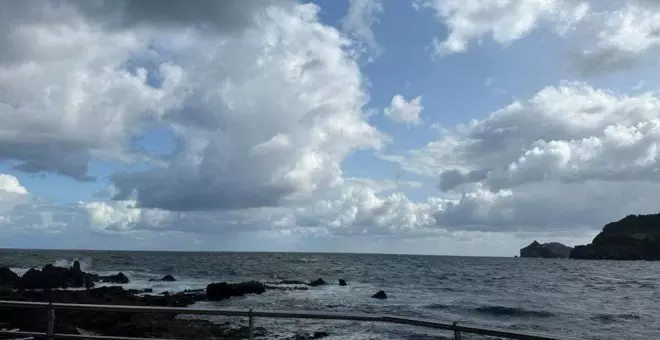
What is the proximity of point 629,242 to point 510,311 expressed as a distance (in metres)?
156

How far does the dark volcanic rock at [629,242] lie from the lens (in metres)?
172

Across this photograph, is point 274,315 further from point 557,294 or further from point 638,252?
point 638,252

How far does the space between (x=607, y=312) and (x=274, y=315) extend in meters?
41.0

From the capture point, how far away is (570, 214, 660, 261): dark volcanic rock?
172250 mm

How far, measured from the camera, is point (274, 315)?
6488 mm

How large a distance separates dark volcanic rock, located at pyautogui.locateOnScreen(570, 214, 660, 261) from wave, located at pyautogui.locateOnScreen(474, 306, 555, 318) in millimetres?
152151

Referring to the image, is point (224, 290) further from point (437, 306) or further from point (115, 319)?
point (115, 319)

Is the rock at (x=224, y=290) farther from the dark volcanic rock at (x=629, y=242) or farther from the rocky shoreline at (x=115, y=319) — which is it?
the dark volcanic rock at (x=629, y=242)

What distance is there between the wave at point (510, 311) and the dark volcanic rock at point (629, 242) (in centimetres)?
15215

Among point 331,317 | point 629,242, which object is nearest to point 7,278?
point 331,317

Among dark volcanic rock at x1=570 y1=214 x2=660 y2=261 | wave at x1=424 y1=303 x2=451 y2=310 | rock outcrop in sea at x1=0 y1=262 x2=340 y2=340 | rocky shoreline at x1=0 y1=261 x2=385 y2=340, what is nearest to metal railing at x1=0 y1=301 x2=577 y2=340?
rock outcrop in sea at x1=0 y1=262 x2=340 y2=340

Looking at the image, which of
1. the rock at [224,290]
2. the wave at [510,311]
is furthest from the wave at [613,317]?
the rock at [224,290]

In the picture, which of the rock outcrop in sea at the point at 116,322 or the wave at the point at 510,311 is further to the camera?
the wave at the point at 510,311

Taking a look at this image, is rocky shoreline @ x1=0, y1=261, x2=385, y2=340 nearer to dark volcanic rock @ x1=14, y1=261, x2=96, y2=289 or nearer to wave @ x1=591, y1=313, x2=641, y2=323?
dark volcanic rock @ x1=14, y1=261, x2=96, y2=289
